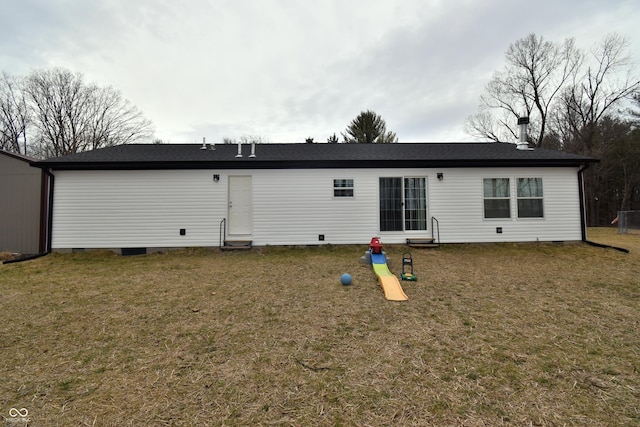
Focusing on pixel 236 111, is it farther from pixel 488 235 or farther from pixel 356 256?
pixel 488 235

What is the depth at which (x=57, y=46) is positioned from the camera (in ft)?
47.1

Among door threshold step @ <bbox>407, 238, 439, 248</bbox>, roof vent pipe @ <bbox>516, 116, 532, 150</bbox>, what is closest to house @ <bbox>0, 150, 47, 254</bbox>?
door threshold step @ <bbox>407, 238, 439, 248</bbox>

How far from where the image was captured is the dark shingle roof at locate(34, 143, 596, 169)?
8406 mm

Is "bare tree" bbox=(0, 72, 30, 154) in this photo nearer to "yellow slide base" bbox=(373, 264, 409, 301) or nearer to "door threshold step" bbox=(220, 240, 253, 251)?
"door threshold step" bbox=(220, 240, 253, 251)

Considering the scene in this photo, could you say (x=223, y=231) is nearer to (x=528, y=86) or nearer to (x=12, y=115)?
(x=12, y=115)

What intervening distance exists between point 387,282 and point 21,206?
40.4 feet

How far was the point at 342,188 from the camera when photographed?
8852mm

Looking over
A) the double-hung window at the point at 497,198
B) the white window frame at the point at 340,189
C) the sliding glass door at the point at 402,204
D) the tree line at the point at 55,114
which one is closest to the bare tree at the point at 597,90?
the double-hung window at the point at 497,198

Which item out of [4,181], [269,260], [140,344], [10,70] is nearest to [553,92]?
[269,260]

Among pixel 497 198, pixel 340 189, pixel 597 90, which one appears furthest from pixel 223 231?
pixel 597 90

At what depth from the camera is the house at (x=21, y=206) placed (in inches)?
348

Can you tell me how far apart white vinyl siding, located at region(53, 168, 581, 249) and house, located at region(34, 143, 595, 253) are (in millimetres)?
34

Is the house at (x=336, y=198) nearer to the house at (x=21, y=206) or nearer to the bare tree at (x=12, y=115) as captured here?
the house at (x=21, y=206)

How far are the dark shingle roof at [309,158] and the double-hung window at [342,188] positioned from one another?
54 centimetres
